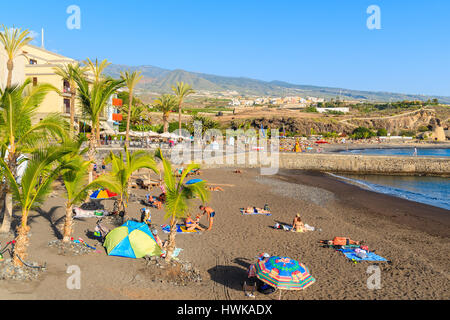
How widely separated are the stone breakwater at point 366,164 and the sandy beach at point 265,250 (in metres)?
20.6

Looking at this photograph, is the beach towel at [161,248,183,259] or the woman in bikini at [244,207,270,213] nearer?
the beach towel at [161,248,183,259]

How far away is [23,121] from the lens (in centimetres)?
936

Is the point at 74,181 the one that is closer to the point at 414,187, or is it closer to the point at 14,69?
the point at 14,69

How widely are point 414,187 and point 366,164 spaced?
9531 millimetres

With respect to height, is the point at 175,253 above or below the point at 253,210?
above

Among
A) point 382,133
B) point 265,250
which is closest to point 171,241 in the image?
point 265,250

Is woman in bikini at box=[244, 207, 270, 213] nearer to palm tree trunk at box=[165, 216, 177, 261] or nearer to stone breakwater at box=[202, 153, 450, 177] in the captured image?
palm tree trunk at box=[165, 216, 177, 261]

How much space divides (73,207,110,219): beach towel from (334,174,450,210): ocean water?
2188 cm

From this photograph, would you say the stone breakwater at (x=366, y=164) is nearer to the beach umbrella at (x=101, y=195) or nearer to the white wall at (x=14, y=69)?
the beach umbrella at (x=101, y=195)

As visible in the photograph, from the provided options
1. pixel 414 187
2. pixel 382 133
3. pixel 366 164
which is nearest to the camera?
pixel 414 187

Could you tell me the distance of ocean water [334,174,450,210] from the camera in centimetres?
2635

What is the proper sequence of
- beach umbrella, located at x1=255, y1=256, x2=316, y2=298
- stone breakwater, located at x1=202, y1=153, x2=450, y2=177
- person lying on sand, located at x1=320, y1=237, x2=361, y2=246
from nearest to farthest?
1. beach umbrella, located at x1=255, y1=256, x2=316, y2=298
2. person lying on sand, located at x1=320, y1=237, x2=361, y2=246
3. stone breakwater, located at x1=202, y1=153, x2=450, y2=177

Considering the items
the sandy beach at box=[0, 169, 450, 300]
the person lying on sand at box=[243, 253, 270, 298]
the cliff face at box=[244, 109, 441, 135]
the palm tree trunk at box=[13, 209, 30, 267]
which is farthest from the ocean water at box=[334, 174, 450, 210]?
the cliff face at box=[244, 109, 441, 135]
